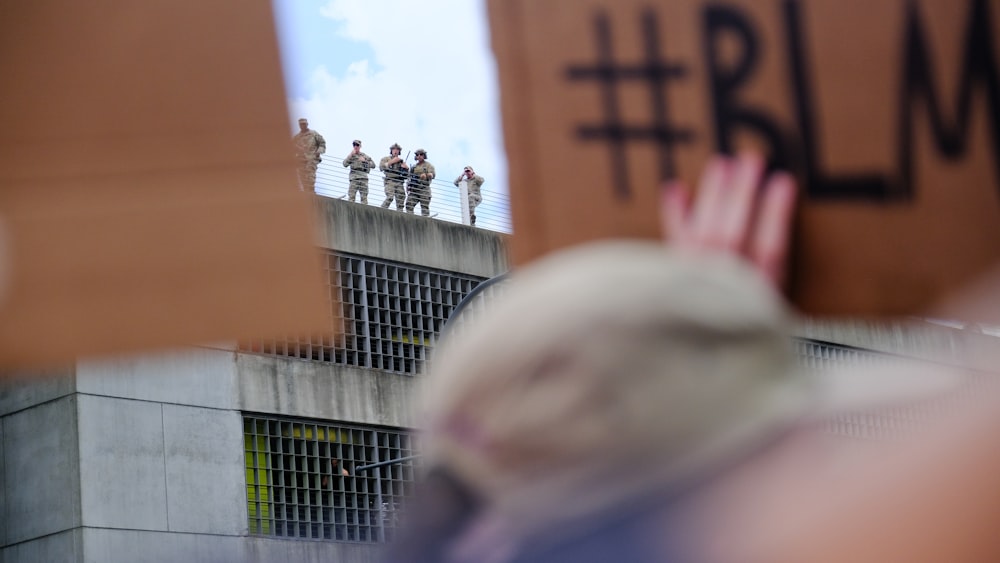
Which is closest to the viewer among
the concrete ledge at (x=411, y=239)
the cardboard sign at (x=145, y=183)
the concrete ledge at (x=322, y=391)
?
the cardboard sign at (x=145, y=183)

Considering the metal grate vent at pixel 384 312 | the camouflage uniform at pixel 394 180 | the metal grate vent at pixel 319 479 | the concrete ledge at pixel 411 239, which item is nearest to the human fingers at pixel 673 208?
the metal grate vent at pixel 319 479

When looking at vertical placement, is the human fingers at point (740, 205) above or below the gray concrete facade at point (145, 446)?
below

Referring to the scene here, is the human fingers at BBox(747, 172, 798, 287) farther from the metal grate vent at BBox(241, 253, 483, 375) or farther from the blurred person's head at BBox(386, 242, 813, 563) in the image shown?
the metal grate vent at BBox(241, 253, 483, 375)

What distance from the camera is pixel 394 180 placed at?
23.9 meters

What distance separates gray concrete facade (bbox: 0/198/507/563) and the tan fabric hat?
17.7m

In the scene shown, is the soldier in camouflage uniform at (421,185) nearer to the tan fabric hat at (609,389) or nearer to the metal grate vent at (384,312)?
the metal grate vent at (384,312)

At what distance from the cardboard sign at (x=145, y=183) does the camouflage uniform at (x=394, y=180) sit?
20247mm

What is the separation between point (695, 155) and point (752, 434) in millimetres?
1011

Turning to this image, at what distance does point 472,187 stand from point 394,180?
147 cm

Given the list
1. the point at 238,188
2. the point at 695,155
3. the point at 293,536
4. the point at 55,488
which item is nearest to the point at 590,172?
the point at 695,155

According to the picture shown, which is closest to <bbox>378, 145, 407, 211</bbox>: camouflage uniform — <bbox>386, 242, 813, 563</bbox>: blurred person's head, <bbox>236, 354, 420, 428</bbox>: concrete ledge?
<bbox>236, 354, 420, 428</bbox>: concrete ledge

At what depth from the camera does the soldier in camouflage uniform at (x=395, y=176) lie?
2373 centimetres

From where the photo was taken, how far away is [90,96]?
3.35m

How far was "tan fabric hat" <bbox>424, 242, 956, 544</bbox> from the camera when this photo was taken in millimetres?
1646
